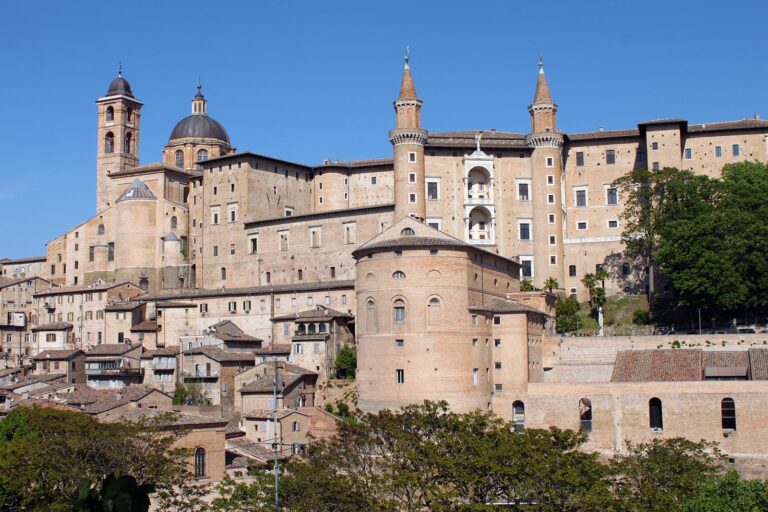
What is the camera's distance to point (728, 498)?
32625 millimetres

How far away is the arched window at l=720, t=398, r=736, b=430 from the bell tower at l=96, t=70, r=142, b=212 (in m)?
64.6

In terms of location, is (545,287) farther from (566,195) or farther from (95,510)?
(95,510)

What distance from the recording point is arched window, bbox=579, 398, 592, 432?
52.3 metres

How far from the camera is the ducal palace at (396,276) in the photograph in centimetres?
5422

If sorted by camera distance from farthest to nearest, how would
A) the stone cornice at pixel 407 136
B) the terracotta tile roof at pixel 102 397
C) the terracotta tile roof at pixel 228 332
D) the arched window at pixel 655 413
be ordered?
the stone cornice at pixel 407 136 < the terracotta tile roof at pixel 228 332 < the terracotta tile roof at pixel 102 397 < the arched window at pixel 655 413

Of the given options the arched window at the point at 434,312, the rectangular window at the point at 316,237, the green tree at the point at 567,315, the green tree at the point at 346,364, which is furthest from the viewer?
the rectangular window at the point at 316,237

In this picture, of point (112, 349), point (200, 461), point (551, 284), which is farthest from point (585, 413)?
point (112, 349)

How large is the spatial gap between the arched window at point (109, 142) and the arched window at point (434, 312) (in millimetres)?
53216

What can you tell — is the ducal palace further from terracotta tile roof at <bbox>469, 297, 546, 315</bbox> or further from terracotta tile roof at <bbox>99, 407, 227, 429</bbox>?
terracotta tile roof at <bbox>99, 407, 227, 429</bbox>

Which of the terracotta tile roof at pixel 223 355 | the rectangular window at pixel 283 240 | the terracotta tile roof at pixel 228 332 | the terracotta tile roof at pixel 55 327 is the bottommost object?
the terracotta tile roof at pixel 223 355

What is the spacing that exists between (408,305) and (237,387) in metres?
13.9

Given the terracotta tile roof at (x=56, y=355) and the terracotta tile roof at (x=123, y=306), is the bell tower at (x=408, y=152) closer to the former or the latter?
the terracotta tile roof at (x=123, y=306)

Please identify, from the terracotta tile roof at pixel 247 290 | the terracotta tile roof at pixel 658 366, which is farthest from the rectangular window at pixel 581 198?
the terracotta tile roof at pixel 658 366

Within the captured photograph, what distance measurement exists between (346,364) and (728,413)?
75.8 ft
